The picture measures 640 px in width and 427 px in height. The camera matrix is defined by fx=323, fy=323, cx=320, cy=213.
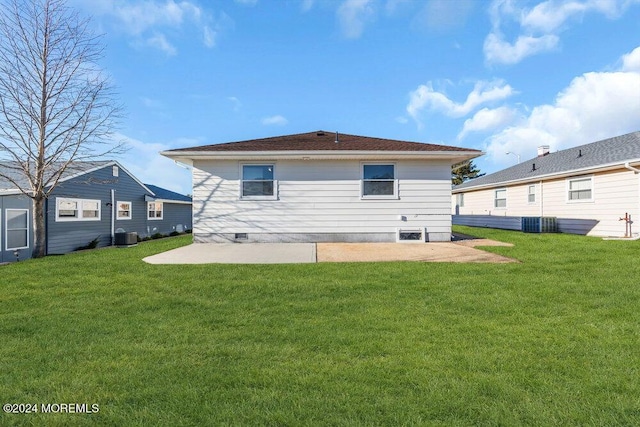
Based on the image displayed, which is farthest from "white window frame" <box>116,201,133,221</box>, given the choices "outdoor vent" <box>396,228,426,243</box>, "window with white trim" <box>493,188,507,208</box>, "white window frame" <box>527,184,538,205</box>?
"white window frame" <box>527,184,538,205</box>

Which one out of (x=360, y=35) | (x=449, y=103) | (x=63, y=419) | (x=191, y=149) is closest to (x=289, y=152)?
(x=191, y=149)

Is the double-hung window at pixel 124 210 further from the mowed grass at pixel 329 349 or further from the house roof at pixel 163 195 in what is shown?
the mowed grass at pixel 329 349

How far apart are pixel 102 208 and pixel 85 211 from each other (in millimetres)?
1232

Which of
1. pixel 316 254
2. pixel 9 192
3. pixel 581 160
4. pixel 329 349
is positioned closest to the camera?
pixel 329 349

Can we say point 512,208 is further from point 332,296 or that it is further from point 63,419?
point 63,419

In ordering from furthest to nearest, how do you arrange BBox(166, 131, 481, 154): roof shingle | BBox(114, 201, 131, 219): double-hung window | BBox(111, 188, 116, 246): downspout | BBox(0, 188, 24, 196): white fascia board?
BBox(114, 201, 131, 219): double-hung window < BBox(111, 188, 116, 246): downspout < BBox(0, 188, 24, 196): white fascia board < BBox(166, 131, 481, 154): roof shingle

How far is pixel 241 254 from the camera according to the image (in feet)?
28.7

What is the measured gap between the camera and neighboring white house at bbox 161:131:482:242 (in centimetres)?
1120

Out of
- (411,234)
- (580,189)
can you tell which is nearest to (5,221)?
(411,234)

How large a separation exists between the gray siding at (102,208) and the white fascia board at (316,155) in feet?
21.9

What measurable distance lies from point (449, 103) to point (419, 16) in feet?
24.0

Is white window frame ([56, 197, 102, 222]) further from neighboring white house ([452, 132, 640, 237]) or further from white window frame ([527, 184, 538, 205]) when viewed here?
white window frame ([527, 184, 538, 205])

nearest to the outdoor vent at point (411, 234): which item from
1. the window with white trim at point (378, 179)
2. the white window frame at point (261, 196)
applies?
the window with white trim at point (378, 179)

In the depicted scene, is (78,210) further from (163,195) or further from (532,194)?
(532,194)
